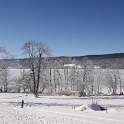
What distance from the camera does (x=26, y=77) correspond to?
4322 centimetres

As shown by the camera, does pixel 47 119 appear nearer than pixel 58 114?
Yes

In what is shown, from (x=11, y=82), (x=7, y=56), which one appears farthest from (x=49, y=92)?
(x=11, y=82)

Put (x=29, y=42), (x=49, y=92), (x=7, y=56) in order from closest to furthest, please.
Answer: (x=7, y=56) → (x=29, y=42) → (x=49, y=92)

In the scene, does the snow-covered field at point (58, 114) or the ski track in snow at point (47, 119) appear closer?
the ski track in snow at point (47, 119)

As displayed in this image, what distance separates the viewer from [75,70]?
75.1 metres

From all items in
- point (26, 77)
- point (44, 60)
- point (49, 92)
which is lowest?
point (49, 92)

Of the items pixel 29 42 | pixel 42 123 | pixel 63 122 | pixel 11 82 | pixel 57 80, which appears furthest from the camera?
pixel 11 82

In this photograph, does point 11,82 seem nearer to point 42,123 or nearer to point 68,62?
point 68,62

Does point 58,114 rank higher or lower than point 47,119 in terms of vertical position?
lower

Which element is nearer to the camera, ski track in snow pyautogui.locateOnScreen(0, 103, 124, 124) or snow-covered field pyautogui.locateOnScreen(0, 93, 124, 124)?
ski track in snow pyautogui.locateOnScreen(0, 103, 124, 124)

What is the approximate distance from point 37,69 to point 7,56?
10542mm

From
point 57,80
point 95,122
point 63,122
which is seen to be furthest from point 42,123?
point 57,80

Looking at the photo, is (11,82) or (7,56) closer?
(7,56)

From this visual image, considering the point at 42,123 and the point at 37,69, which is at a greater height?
the point at 37,69
